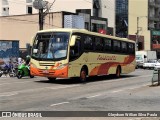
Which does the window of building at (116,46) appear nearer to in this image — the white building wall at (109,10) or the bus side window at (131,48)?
the bus side window at (131,48)

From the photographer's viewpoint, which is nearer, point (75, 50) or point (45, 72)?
point (45, 72)

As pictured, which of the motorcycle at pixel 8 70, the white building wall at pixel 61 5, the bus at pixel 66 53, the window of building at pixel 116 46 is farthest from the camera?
the white building wall at pixel 61 5

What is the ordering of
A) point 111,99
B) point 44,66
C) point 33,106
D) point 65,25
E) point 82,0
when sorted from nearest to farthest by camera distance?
point 33,106 < point 111,99 < point 44,66 < point 65,25 < point 82,0

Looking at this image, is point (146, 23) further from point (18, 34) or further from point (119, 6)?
point (18, 34)

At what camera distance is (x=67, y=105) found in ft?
44.8

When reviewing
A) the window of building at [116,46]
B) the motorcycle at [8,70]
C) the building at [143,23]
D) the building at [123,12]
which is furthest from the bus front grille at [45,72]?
the building at [143,23]

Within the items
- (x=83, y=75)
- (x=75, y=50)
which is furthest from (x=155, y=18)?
(x=75, y=50)

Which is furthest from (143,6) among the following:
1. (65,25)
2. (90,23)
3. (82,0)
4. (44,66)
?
(44,66)

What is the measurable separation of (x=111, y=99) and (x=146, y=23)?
85.7m

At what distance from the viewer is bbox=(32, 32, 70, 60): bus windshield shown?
22312mm

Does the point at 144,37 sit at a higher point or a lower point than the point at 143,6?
lower

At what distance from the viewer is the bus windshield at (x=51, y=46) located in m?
22.3

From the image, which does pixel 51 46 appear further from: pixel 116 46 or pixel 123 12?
pixel 123 12

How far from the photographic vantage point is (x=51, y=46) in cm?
2253
